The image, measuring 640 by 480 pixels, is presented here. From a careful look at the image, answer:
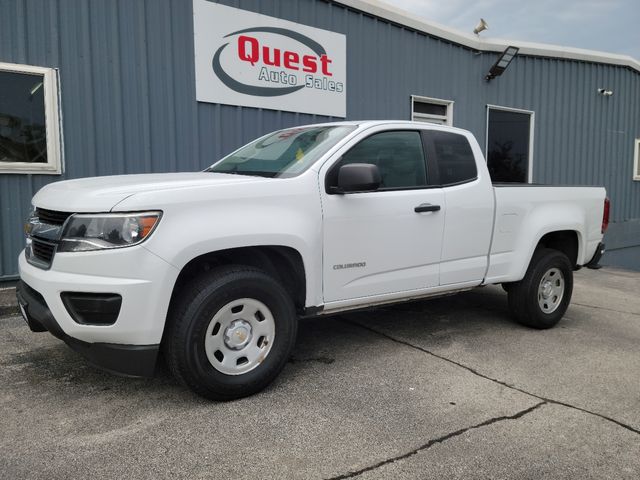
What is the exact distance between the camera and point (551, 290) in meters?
5.08

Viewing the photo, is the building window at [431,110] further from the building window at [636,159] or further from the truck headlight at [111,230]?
the truck headlight at [111,230]

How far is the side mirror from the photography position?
3.39 metres

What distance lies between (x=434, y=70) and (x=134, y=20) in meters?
5.77

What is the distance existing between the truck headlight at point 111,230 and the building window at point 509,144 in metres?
9.37

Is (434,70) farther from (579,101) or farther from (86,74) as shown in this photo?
(86,74)

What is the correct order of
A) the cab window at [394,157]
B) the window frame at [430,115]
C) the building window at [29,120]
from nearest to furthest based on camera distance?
the cab window at [394,157]
the building window at [29,120]
the window frame at [430,115]

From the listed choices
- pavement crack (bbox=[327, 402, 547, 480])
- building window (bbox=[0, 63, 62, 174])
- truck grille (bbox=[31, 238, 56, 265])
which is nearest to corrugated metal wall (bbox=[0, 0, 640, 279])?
building window (bbox=[0, 63, 62, 174])

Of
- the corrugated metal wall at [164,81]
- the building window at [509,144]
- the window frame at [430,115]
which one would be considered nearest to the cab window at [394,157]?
the corrugated metal wall at [164,81]

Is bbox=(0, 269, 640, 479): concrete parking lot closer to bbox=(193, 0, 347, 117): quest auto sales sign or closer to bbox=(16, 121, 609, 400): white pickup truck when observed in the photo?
bbox=(16, 121, 609, 400): white pickup truck

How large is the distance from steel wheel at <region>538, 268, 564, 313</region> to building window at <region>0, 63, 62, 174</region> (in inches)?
214

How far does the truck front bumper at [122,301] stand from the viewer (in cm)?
278

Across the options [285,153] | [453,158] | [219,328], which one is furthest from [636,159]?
[219,328]

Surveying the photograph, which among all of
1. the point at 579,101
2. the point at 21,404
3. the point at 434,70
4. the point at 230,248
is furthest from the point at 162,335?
the point at 579,101

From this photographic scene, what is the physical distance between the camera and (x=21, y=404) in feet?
10.3
